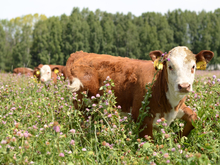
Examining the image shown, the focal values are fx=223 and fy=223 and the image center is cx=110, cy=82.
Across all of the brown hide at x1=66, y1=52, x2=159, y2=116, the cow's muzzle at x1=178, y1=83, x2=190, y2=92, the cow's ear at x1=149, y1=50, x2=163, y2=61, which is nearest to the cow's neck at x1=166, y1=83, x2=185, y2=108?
the brown hide at x1=66, y1=52, x2=159, y2=116

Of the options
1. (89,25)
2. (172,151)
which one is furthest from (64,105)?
(89,25)

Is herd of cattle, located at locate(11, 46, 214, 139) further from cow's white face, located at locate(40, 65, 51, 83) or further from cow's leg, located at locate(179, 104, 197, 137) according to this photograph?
cow's white face, located at locate(40, 65, 51, 83)

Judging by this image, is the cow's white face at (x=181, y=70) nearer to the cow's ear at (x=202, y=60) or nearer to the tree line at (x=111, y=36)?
A: the cow's ear at (x=202, y=60)

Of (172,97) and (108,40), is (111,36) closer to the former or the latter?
(108,40)

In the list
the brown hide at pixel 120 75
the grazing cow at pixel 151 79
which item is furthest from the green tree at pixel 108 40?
the grazing cow at pixel 151 79

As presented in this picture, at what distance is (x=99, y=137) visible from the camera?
10.8 ft

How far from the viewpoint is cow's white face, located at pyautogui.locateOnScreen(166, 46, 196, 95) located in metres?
3.19

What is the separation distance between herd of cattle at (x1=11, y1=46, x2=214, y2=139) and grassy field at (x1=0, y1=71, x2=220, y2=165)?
10.0 inches

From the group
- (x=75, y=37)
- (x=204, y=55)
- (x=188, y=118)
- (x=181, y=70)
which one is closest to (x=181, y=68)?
(x=181, y=70)

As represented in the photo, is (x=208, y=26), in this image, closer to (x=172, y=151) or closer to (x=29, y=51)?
(x=29, y=51)

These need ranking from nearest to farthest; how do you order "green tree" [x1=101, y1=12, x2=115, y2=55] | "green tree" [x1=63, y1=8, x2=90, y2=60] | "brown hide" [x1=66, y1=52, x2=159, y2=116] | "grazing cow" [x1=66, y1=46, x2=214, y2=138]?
1. "grazing cow" [x1=66, y1=46, x2=214, y2=138]
2. "brown hide" [x1=66, y1=52, x2=159, y2=116]
3. "green tree" [x1=63, y1=8, x2=90, y2=60]
4. "green tree" [x1=101, y1=12, x2=115, y2=55]

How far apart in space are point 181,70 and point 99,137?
1.59 m

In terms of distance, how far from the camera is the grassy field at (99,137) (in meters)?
2.34

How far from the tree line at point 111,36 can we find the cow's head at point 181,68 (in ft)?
114
